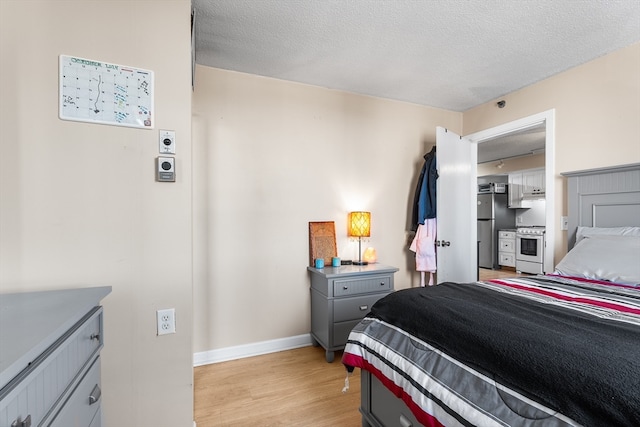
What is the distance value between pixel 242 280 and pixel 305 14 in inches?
80.8

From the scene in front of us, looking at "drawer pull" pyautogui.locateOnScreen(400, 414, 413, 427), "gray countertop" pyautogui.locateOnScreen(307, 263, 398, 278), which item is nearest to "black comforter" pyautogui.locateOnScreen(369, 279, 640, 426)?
"drawer pull" pyautogui.locateOnScreen(400, 414, 413, 427)

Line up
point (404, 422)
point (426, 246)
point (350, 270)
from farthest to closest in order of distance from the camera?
point (426, 246)
point (350, 270)
point (404, 422)

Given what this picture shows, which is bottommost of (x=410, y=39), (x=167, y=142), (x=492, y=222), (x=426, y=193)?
(x=492, y=222)

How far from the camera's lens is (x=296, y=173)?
111 inches

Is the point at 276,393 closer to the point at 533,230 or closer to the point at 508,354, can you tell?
the point at 508,354

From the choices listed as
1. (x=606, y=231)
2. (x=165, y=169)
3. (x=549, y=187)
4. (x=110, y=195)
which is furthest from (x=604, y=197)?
(x=110, y=195)

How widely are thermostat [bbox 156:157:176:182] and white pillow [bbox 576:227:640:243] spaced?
2849 mm

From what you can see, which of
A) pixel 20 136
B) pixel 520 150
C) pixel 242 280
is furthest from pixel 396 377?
pixel 520 150

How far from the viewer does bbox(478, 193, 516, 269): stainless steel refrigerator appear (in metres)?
6.39

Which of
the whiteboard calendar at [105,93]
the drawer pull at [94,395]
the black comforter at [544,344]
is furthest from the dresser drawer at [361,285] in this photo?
the whiteboard calendar at [105,93]

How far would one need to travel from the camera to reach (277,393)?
6.76ft

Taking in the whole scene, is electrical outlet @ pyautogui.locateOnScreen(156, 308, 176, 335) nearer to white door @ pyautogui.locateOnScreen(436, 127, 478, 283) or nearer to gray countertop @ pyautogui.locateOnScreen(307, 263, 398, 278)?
gray countertop @ pyautogui.locateOnScreen(307, 263, 398, 278)

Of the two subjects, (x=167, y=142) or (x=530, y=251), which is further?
(x=530, y=251)

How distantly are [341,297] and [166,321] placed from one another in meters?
1.39
